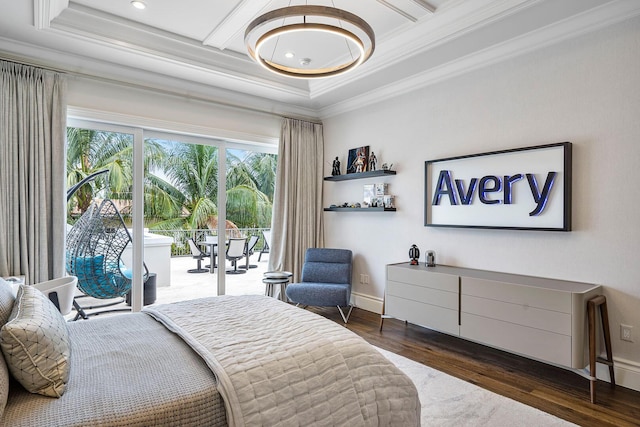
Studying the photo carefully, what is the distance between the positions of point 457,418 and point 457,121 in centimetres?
269

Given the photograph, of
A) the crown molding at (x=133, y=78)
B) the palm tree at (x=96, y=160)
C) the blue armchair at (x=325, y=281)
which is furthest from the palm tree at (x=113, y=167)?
the blue armchair at (x=325, y=281)

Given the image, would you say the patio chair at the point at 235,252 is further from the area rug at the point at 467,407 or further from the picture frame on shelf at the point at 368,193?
the area rug at the point at 467,407

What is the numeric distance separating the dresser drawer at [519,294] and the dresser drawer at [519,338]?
184 millimetres

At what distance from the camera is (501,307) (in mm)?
2895

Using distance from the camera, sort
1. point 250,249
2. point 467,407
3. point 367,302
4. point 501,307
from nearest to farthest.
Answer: point 467,407, point 501,307, point 367,302, point 250,249

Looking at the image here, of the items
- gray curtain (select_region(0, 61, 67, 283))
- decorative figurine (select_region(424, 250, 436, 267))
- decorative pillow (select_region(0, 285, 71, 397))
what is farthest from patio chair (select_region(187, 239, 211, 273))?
decorative pillow (select_region(0, 285, 71, 397))

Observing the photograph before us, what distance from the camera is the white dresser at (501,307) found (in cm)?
256

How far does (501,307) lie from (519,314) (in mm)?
136

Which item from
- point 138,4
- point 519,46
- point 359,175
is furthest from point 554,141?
point 138,4

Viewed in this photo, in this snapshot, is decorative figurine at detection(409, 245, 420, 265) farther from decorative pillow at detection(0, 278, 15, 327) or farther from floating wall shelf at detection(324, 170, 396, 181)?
decorative pillow at detection(0, 278, 15, 327)

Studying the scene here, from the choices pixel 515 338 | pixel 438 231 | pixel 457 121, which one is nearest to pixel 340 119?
pixel 457 121

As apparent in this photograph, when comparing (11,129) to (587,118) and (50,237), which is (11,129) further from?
(587,118)

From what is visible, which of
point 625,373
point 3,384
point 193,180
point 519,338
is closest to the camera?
point 3,384

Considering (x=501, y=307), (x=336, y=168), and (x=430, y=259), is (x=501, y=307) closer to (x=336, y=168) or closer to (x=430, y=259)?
(x=430, y=259)
